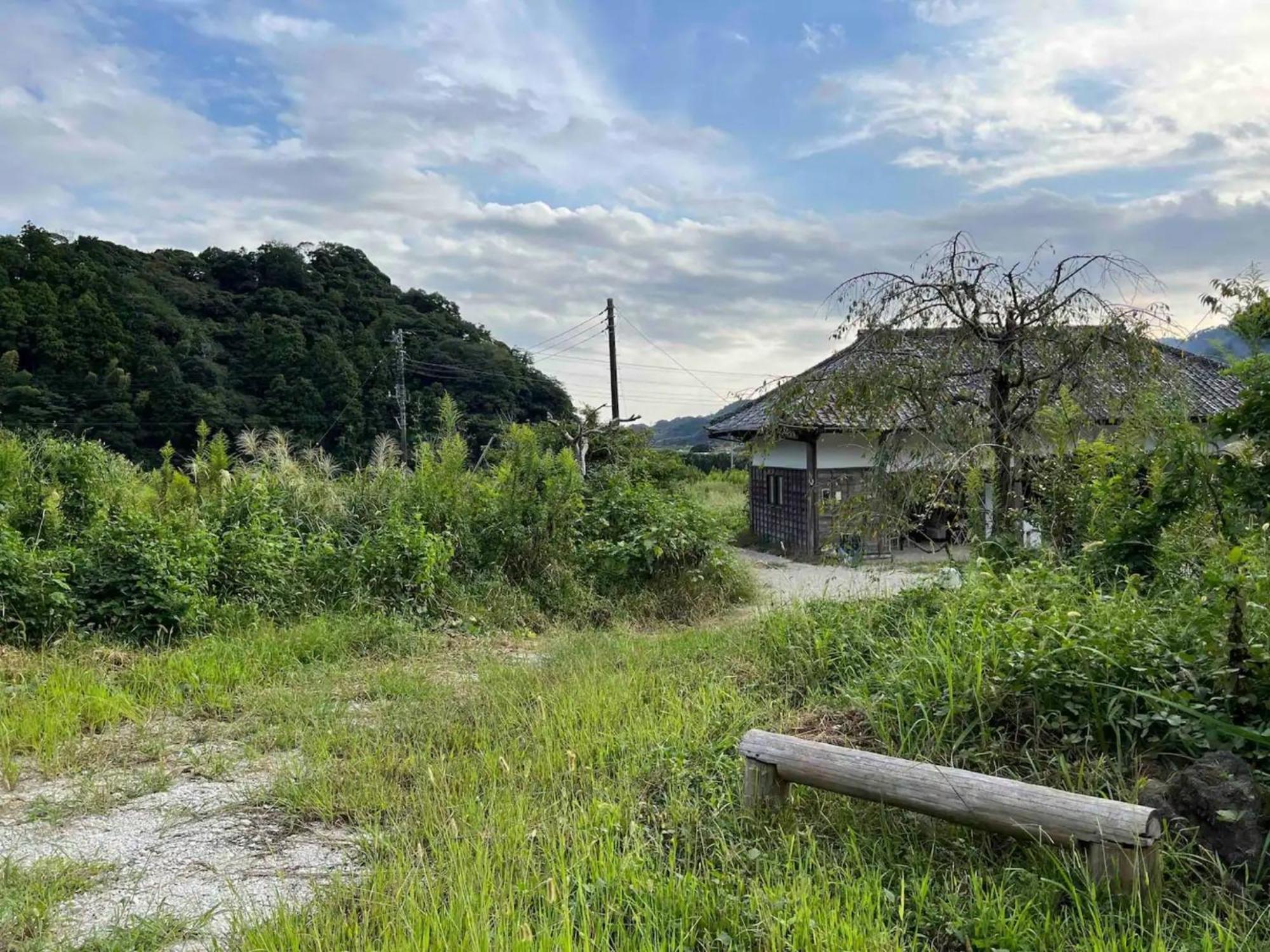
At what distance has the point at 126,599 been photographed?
231 inches

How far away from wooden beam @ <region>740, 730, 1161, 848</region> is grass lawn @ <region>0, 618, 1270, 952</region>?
0.45 ft

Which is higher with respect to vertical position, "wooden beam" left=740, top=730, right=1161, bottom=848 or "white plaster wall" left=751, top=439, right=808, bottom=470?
"white plaster wall" left=751, top=439, right=808, bottom=470

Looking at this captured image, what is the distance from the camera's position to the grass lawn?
2061 mm

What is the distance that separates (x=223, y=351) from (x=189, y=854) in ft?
90.3

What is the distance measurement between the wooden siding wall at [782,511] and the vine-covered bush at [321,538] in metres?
4.15

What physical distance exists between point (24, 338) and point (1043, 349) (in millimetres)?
26781

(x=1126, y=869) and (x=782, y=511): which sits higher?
(x=782, y=511)

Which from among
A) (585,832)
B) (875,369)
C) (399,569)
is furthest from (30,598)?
(875,369)

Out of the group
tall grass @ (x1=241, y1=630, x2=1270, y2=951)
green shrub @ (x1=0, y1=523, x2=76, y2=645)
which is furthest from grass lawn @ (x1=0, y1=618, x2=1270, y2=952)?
green shrub @ (x1=0, y1=523, x2=76, y2=645)

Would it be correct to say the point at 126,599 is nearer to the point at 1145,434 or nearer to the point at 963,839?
the point at 963,839

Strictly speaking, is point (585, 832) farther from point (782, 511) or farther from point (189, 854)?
point (782, 511)

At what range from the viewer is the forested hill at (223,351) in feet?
74.7

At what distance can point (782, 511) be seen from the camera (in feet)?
45.9

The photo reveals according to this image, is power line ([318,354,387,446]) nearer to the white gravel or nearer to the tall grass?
the white gravel
